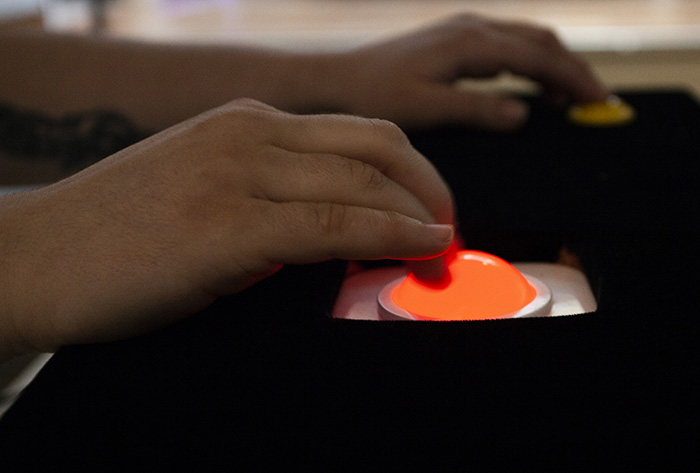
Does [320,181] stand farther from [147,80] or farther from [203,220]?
[147,80]

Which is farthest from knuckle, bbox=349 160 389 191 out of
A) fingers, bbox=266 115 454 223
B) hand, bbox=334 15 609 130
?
hand, bbox=334 15 609 130

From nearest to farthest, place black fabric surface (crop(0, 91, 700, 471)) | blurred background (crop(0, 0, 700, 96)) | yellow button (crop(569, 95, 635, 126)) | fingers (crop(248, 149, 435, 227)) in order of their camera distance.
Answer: black fabric surface (crop(0, 91, 700, 471)) < fingers (crop(248, 149, 435, 227)) < yellow button (crop(569, 95, 635, 126)) < blurred background (crop(0, 0, 700, 96))

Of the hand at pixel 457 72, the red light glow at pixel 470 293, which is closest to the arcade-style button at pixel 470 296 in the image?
the red light glow at pixel 470 293

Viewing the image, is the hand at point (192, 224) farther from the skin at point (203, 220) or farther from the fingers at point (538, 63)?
the fingers at point (538, 63)

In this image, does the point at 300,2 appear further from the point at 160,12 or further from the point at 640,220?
the point at 640,220

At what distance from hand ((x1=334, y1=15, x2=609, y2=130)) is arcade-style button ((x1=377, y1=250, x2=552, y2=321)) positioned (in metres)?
0.38

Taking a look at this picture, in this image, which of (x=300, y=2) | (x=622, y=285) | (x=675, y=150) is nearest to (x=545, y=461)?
(x=622, y=285)

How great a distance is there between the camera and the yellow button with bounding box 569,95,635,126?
74 centimetres

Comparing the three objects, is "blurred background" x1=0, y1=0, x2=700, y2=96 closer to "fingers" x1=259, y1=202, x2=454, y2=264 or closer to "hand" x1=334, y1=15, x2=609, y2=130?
"hand" x1=334, y1=15, x2=609, y2=130

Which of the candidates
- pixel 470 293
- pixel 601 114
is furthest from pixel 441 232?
pixel 601 114

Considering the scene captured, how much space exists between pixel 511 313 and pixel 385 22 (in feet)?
Answer: 6.72

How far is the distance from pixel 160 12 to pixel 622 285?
2437 mm

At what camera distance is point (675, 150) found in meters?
0.63

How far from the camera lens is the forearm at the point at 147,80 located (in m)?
0.77
